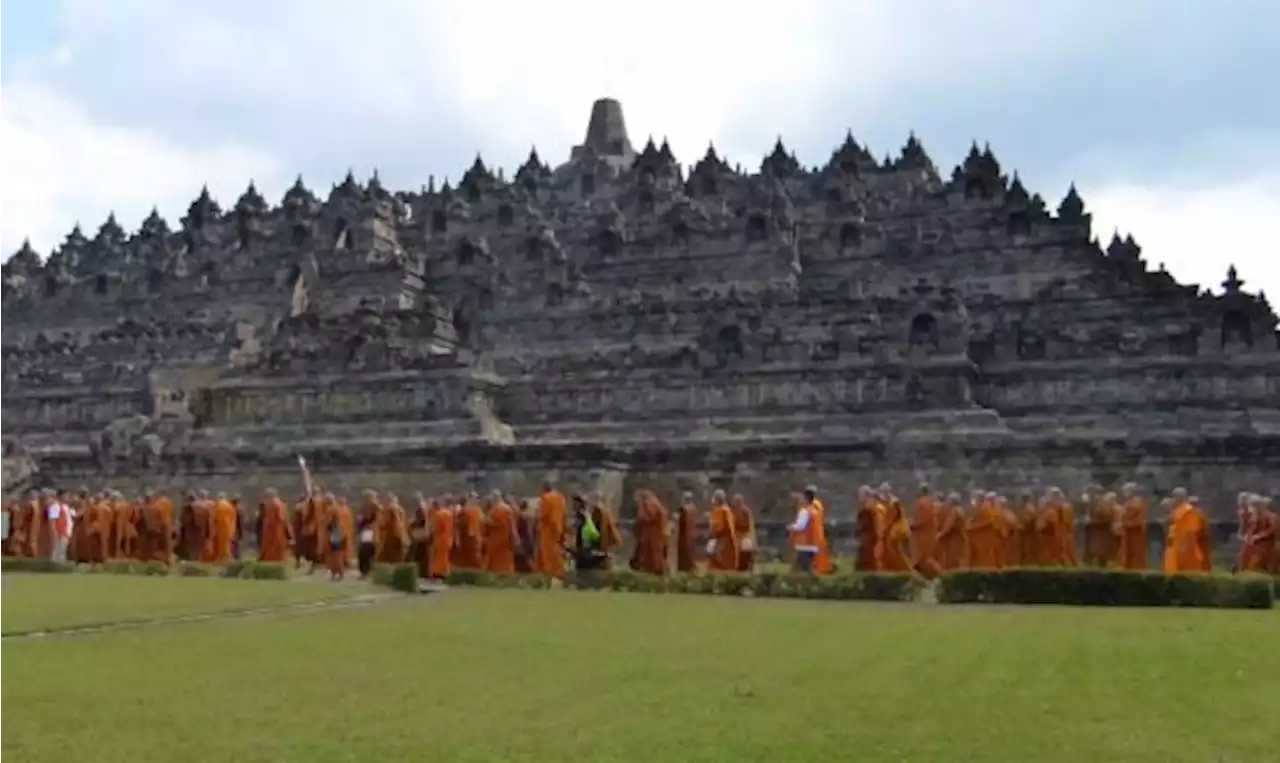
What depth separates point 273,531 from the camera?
25.8 m

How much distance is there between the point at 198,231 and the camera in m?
57.7

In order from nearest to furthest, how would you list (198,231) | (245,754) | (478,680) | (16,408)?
1. (245,754)
2. (478,680)
3. (16,408)
4. (198,231)

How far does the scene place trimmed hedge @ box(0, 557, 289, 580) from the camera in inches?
862

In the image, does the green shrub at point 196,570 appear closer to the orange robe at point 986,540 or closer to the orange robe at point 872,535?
the orange robe at point 872,535

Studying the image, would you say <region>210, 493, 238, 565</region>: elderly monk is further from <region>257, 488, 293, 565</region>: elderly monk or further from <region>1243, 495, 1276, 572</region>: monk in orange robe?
<region>1243, 495, 1276, 572</region>: monk in orange robe

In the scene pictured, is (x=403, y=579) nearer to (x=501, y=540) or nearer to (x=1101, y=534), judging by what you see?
(x=501, y=540)

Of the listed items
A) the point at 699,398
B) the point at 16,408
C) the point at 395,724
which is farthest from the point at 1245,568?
the point at 16,408

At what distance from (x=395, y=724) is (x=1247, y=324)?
26.0 metres

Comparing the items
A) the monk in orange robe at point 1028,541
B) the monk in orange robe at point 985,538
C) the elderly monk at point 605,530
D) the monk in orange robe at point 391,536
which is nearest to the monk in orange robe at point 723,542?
the elderly monk at point 605,530

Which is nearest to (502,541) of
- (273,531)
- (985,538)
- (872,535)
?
(273,531)

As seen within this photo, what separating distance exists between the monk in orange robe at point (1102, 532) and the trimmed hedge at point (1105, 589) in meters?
3.98

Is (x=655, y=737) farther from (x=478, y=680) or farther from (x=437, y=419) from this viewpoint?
(x=437, y=419)

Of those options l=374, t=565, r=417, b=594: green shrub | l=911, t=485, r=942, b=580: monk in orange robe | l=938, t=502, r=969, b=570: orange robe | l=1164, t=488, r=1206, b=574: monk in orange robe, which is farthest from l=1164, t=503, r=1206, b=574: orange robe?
l=374, t=565, r=417, b=594: green shrub

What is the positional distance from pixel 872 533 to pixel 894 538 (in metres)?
0.32
